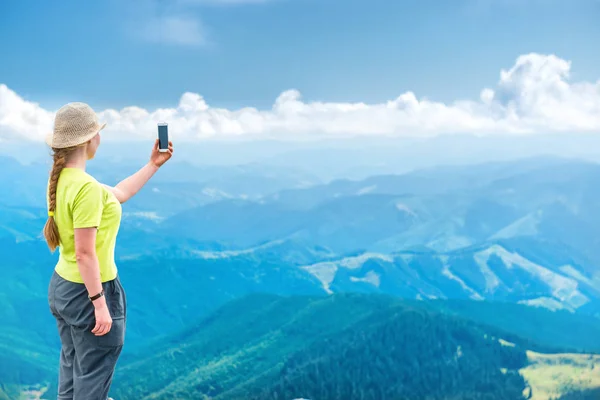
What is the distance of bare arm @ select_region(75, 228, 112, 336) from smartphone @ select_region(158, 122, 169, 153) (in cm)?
68

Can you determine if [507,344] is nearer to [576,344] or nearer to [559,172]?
[576,344]

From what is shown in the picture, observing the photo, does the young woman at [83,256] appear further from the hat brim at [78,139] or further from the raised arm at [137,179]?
the raised arm at [137,179]

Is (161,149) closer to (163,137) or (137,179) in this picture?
(163,137)

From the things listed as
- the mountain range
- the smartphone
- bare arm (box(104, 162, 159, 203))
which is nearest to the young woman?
bare arm (box(104, 162, 159, 203))

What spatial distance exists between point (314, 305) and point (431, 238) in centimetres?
1264

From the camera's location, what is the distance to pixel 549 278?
24094mm

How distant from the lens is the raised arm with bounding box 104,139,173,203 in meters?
2.33

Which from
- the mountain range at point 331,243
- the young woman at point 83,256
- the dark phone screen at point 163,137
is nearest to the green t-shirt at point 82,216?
the young woman at point 83,256

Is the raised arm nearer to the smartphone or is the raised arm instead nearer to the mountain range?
Result: the smartphone

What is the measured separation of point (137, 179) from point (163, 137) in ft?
0.68

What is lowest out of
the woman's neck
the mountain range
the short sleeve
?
the mountain range

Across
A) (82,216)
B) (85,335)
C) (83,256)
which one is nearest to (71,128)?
(82,216)

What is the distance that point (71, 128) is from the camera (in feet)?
6.36

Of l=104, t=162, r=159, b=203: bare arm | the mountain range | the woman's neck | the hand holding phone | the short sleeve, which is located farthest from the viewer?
the mountain range
